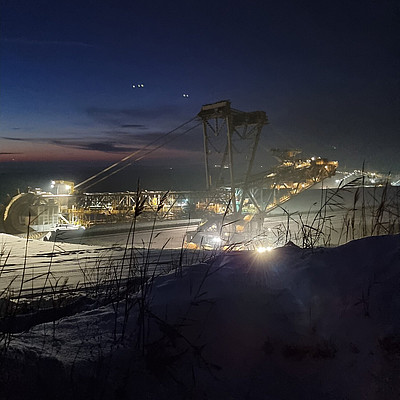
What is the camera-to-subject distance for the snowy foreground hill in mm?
1640

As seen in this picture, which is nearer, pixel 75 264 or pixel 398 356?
pixel 398 356

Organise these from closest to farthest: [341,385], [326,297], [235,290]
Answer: [341,385], [326,297], [235,290]

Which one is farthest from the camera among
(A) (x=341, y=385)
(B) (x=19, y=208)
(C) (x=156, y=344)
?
(B) (x=19, y=208)

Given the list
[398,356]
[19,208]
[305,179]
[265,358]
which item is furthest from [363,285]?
[305,179]

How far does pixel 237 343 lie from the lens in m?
2.01

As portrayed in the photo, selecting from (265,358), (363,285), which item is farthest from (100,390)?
(363,285)

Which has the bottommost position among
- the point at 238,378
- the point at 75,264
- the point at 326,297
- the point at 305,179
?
the point at 75,264

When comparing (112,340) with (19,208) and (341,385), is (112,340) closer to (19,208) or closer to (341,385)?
(341,385)

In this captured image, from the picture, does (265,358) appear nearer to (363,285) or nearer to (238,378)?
(238,378)

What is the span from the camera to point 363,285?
232cm

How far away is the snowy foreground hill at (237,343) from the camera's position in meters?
1.64

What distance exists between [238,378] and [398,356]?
935 mm

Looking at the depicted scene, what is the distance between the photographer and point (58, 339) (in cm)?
193

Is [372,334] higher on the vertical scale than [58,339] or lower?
higher
